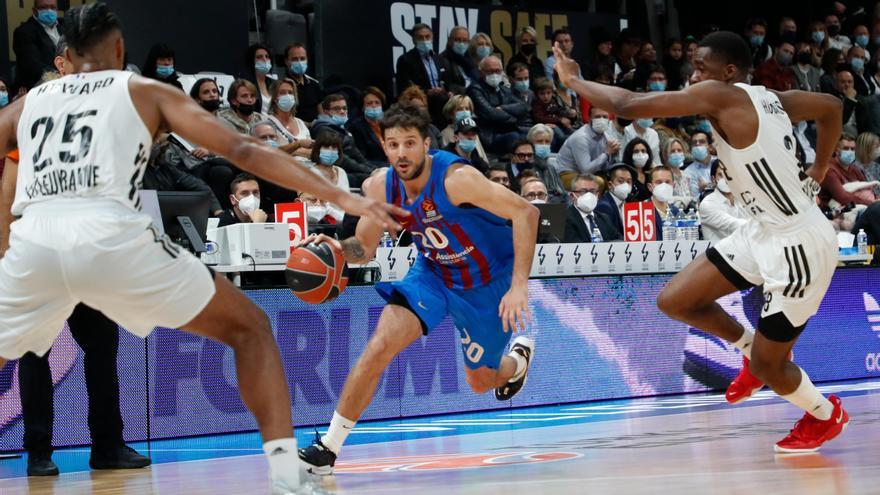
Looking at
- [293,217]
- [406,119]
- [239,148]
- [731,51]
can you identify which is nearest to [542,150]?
[293,217]

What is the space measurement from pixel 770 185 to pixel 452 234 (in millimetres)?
1591

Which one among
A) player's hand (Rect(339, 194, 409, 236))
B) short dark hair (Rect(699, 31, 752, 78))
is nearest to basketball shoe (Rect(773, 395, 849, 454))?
short dark hair (Rect(699, 31, 752, 78))

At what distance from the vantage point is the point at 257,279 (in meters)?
8.41

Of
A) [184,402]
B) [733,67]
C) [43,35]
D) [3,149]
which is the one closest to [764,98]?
[733,67]

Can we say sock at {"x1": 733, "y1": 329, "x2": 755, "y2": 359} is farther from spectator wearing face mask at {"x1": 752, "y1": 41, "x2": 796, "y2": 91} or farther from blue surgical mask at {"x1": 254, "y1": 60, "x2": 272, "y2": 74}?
spectator wearing face mask at {"x1": 752, "y1": 41, "x2": 796, "y2": 91}

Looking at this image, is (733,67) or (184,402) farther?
(184,402)

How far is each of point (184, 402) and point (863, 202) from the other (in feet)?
30.2

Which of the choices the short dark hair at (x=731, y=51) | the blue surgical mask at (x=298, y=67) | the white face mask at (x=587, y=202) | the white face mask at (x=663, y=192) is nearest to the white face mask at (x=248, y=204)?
the white face mask at (x=587, y=202)

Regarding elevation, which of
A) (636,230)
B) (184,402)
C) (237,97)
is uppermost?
(237,97)

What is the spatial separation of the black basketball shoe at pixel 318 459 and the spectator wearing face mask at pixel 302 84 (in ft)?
25.1

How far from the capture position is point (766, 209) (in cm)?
593

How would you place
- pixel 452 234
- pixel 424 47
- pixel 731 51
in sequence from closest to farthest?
1. pixel 731 51
2. pixel 452 234
3. pixel 424 47

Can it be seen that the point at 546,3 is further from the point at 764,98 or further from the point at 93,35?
the point at 93,35

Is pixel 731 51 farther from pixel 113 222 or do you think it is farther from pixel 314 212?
pixel 314 212
